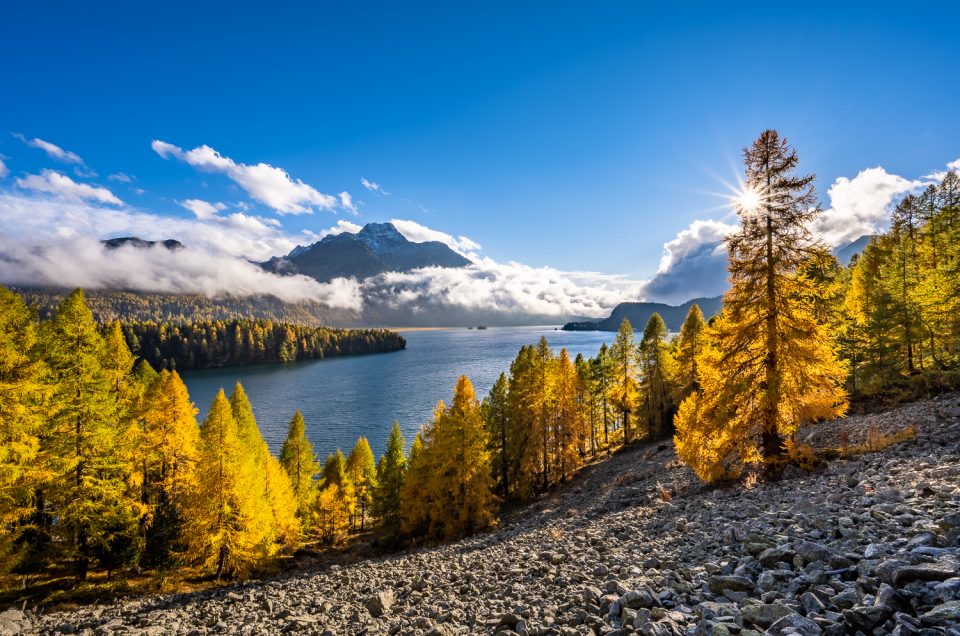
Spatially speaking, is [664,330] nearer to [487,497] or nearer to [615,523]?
[487,497]

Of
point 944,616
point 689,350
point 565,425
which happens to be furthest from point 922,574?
point 689,350

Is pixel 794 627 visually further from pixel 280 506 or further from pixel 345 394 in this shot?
pixel 345 394

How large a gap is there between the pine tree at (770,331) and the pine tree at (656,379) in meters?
25.0

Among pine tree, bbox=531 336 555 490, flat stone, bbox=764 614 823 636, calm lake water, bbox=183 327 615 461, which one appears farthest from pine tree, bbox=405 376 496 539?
calm lake water, bbox=183 327 615 461

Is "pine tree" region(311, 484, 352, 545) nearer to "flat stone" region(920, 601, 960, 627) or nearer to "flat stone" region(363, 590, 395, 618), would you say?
"flat stone" region(363, 590, 395, 618)

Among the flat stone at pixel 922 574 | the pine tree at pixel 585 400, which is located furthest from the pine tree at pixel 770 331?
the pine tree at pixel 585 400

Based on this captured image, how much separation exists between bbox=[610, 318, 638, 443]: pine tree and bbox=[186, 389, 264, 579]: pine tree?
3299 centimetres

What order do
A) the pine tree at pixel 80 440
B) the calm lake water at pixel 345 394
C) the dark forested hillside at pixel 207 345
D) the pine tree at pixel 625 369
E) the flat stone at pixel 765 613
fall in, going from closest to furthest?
the flat stone at pixel 765 613
the pine tree at pixel 80 440
the pine tree at pixel 625 369
the calm lake water at pixel 345 394
the dark forested hillside at pixel 207 345

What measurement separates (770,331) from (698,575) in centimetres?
1092

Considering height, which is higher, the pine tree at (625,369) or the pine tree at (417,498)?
the pine tree at (625,369)

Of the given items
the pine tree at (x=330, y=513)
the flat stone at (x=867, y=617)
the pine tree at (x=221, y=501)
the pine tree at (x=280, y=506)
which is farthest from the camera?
the pine tree at (x=330, y=513)

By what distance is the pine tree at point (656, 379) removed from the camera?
4031 cm

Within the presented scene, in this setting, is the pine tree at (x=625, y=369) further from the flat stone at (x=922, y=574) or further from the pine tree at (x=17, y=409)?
the pine tree at (x=17, y=409)

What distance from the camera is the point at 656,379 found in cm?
4047
